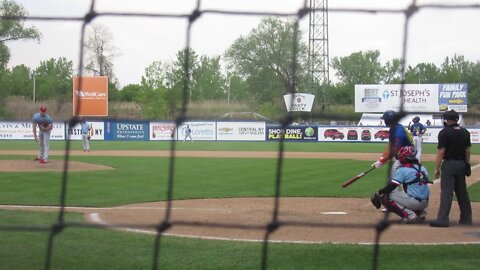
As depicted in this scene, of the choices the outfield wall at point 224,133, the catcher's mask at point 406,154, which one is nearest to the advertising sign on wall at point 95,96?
the catcher's mask at point 406,154

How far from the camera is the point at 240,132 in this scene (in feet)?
121

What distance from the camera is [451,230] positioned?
769 cm

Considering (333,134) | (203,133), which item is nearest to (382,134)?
(333,134)

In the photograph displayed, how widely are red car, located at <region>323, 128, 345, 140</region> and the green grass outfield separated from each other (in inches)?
760

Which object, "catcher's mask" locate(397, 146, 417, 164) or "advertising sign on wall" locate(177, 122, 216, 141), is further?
"advertising sign on wall" locate(177, 122, 216, 141)

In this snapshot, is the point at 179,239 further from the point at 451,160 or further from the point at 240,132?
the point at 240,132

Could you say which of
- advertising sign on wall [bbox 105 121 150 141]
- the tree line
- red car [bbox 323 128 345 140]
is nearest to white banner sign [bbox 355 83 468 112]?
the tree line

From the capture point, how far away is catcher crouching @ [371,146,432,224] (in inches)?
318

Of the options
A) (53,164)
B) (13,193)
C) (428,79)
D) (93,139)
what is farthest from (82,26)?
(93,139)

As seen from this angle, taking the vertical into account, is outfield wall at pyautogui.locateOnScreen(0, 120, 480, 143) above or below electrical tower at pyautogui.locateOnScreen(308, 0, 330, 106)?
below

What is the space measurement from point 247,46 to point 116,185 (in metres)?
8.45

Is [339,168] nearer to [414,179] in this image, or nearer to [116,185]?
[116,185]

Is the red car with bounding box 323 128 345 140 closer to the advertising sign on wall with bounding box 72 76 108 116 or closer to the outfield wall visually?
the outfield wall

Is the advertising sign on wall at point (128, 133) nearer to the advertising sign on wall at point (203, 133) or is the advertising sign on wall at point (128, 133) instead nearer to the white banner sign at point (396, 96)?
the advertising sign on wall at point (203, 133)
